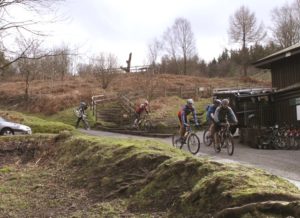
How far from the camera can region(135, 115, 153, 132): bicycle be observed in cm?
3120

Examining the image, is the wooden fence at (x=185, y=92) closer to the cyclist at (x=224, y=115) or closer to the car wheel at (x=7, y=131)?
Answer: the car wheel at (x=7, y=131)

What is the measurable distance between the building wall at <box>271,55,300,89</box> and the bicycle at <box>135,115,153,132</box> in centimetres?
814

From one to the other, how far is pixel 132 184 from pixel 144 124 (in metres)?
23.8

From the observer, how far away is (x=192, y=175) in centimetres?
656

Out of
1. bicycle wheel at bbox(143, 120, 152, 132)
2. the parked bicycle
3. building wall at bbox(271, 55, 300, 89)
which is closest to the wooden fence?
bicycle wheel at bbox(143, 120, 152, 132)

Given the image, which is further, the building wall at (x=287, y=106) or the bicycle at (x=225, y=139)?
the building wall at (x=287, y=106)

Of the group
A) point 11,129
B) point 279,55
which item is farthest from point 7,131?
point 279,55

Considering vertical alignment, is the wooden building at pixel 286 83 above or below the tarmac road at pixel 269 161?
above

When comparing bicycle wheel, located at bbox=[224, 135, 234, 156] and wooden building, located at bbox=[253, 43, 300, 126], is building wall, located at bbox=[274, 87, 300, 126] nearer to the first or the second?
wooden building, located at bbox=[253, 43, 300, 126]

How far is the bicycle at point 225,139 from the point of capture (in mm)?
17266

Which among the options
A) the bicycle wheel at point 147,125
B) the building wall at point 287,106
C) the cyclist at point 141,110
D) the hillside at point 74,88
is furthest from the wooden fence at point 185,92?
the building wall at point 287,106

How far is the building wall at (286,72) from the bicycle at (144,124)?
814cm

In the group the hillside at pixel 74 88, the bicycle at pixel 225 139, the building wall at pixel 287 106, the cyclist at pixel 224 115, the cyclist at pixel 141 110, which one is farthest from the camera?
the hillside at pixel 74 88

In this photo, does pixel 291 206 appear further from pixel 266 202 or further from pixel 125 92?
A: pixel 125 92
